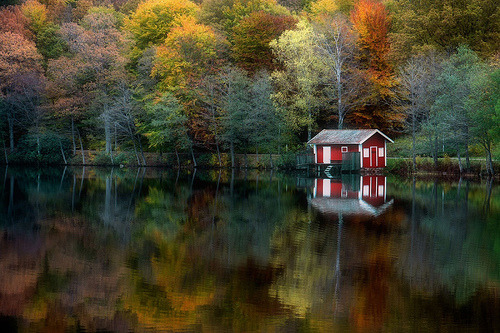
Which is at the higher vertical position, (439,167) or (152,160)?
(152,160)

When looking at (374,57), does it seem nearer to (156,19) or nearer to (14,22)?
(156,19)

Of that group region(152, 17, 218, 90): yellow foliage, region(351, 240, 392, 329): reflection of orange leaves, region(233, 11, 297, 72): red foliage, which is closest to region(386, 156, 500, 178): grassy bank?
region(233, 11, 297, 72): red foliage

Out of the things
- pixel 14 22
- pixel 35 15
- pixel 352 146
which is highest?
pixel 35 15

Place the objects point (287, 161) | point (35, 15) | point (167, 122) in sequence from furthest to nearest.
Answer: point (35, 15), point (167, 122), point (287, 161)

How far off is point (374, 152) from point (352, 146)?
204 centimetres

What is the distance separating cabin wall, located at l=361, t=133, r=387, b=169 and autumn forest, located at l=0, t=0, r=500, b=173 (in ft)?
7.71

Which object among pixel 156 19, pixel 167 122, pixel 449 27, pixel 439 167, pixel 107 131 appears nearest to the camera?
pixel 439 167

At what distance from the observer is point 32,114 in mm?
62656

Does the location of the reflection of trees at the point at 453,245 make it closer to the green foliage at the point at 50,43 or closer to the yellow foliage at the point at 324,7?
the yellow foliage at the point at 324,7

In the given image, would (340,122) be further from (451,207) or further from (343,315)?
(343,315)

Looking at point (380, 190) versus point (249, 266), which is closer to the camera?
point (249, 266)

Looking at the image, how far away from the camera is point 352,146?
48938 mm

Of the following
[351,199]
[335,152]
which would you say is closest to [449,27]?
[335,152]

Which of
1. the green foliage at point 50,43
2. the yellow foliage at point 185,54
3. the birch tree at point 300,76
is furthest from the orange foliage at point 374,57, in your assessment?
the green foliage at point 50,43
